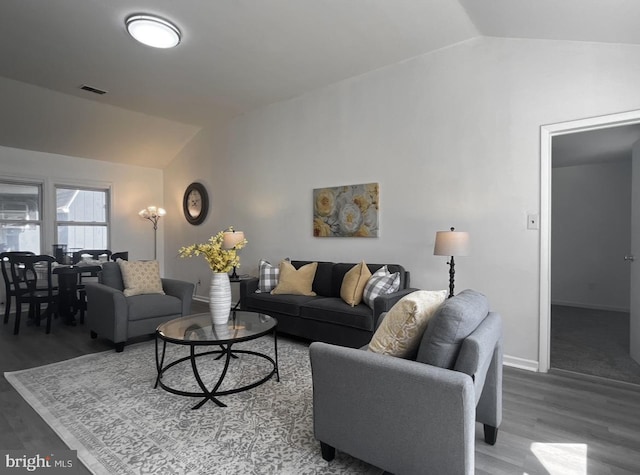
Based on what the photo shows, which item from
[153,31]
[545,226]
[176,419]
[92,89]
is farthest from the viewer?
[92,89]

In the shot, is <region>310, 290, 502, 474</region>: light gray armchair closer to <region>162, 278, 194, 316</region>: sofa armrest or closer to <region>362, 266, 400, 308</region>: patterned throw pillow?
<region>362, 266, 400, 308</region>: patterned throw pillow

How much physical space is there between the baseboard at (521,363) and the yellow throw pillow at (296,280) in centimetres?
204

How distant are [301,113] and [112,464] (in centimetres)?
414

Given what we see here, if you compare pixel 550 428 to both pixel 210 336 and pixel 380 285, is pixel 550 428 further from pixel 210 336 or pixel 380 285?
pixel 210 336

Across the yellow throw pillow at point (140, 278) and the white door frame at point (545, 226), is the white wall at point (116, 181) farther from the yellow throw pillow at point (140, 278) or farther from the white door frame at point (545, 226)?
the white door frame at point (545, 226)

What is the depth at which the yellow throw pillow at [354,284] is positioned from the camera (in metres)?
3.45

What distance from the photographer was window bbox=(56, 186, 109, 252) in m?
5.87

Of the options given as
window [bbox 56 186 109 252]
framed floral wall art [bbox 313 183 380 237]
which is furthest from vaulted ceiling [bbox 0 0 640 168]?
framed floral wall art [bbox 313 183 380 237]

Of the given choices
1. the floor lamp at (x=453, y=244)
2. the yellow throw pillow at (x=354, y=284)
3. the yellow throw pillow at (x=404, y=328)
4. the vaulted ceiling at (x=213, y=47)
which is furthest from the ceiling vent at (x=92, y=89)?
the yellow throw pillow at (x=404, y=328)

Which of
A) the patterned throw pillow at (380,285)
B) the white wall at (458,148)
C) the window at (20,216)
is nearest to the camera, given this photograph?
the white wall at (458,148)

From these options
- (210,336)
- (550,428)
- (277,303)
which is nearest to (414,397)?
(550,428)

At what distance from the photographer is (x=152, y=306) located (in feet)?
12.0

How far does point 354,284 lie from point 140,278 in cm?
243

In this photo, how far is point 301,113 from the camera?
15.4ft
